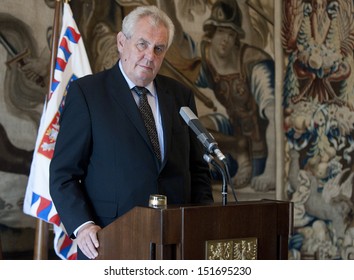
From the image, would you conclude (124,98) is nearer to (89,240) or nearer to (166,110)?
(166,110)

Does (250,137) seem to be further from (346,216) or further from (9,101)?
(9,101)

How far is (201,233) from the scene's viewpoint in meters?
2.48

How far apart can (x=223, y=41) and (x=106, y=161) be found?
9.72 ft

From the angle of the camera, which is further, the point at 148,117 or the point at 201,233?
the point at 148,117

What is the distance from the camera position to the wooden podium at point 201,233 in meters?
2.44

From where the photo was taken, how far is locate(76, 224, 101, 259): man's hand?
2.81m

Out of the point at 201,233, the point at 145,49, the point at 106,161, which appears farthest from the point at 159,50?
the point at 201,233

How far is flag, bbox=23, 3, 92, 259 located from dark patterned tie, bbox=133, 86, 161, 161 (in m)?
1.34

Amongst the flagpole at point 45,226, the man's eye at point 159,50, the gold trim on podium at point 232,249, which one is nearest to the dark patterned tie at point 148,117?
the man's eye at point 159,50

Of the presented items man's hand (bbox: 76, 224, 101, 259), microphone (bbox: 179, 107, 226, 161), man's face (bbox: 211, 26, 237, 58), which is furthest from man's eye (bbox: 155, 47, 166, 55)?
man's face (bbox: 211, 26, 237, 58)

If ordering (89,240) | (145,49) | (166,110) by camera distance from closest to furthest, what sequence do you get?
(89,240) < (145,49) < (166,110)

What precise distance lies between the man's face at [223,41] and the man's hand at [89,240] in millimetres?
3192

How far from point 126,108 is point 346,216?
364 centimetres

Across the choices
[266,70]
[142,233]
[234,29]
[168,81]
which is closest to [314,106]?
[266,70]
